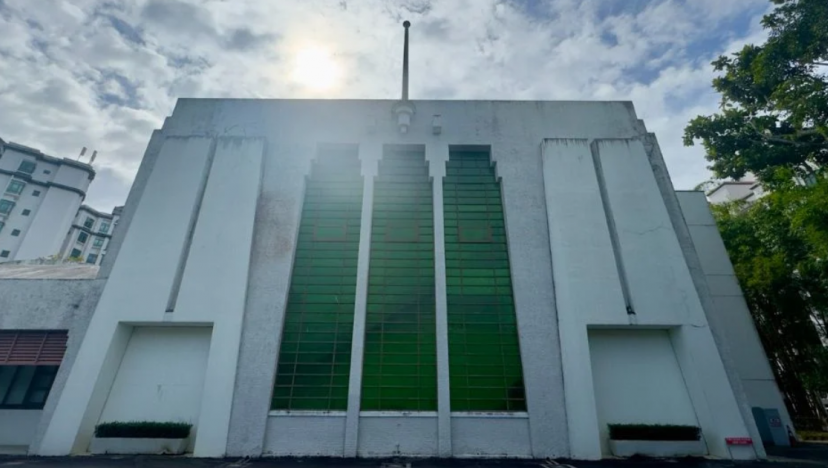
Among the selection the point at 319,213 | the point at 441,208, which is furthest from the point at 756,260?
the point at 319,213

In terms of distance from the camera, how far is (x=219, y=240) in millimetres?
11242

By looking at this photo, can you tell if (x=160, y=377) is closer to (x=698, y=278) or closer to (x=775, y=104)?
(x=698, y=278)

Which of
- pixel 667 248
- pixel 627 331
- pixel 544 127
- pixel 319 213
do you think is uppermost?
pixel 544 127

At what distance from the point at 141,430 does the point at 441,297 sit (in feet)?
28.6

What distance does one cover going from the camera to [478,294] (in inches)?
443

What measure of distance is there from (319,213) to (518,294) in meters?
7.20

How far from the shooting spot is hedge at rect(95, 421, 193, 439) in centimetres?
925

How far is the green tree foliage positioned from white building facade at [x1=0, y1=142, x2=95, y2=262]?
2639 inches

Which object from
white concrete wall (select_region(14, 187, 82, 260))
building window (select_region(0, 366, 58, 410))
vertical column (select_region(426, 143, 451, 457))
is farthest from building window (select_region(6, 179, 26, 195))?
vertical column (select_region(426, 143, 451, 457))

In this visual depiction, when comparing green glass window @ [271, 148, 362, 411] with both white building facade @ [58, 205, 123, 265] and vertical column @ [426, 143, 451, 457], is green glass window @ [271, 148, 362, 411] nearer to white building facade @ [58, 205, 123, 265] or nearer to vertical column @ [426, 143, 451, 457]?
vertical column @ [426, 143, 451, 457]

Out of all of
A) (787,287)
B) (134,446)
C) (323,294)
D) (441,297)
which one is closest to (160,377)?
(134,446)

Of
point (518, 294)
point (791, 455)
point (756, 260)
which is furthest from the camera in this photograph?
point (756, 260)

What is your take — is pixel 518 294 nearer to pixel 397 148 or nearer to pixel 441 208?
pixel 441 208

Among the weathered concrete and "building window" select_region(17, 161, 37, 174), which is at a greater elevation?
"building window" select_region(17, 161, 37, 174)
